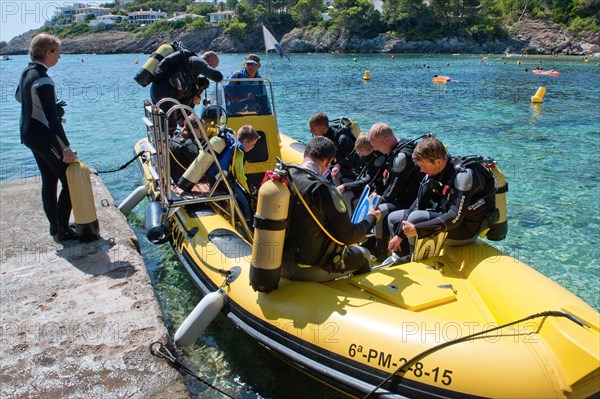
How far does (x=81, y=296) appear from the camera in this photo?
3.90 m

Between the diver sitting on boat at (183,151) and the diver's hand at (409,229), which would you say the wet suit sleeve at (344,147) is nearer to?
the diver sitting on boat at (183,151)

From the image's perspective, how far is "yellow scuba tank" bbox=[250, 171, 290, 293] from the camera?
119 inches

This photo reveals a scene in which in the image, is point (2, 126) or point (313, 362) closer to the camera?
point (313, 362)

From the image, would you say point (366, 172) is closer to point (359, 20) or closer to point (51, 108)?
point (51, 108)

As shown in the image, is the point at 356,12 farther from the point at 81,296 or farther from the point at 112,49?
the point at 81,296

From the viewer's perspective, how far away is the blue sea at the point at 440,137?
13.2ft

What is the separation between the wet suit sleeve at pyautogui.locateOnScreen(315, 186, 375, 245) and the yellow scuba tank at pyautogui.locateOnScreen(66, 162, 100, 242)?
2.61 metres

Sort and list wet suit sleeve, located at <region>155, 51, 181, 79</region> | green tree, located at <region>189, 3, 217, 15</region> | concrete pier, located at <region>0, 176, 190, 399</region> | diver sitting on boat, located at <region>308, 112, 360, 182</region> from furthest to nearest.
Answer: green tree, located at <region>189, 3, 217, 15</region>
wet suit sleeve, located at <region>155, 51, 181, 79</region>
diver sitting on boat, located at <region>308, 112, 360, 182</region>
concrete pier, located at <region>0, 176, 190, 399</region>

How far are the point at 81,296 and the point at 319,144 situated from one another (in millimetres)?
→ 2364

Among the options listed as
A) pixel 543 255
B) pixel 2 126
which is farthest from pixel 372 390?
pixel 2 126

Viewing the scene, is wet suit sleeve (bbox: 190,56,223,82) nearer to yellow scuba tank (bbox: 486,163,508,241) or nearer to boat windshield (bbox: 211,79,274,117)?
boat windshield (bbox: 211,79,274,117)

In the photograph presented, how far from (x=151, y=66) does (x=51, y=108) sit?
2.23 metres

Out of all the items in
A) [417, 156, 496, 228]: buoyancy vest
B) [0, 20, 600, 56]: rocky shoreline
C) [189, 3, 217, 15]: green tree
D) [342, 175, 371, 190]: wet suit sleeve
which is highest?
[189, 3, 217, 15]: green tree

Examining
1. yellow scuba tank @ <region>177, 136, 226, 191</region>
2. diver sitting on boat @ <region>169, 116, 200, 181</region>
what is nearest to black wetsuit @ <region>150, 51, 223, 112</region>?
diver sitting on boat @ <region>169, 116, 200, 181</region>
